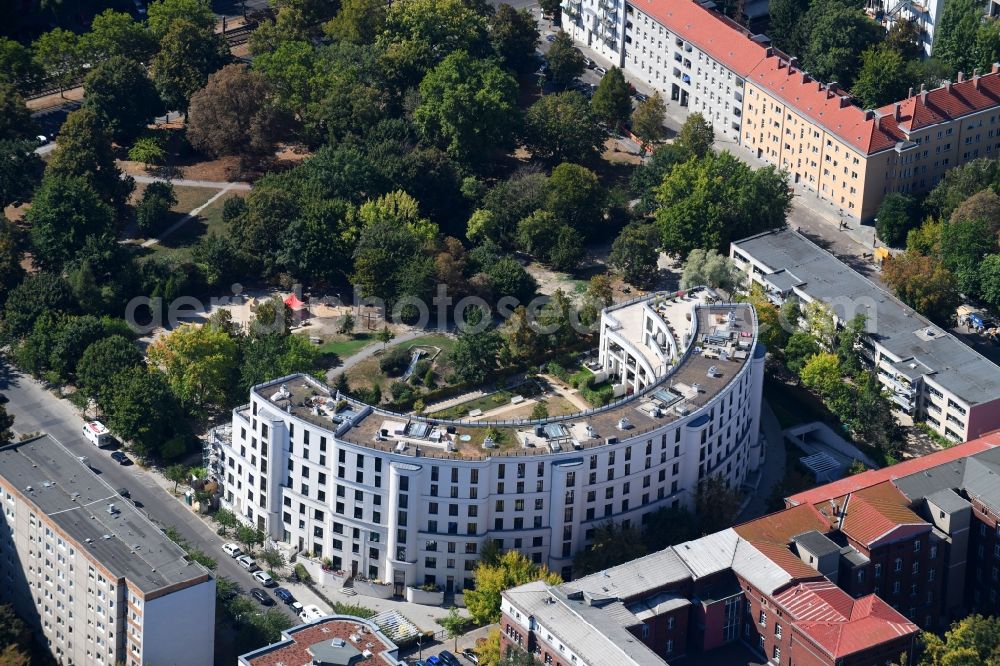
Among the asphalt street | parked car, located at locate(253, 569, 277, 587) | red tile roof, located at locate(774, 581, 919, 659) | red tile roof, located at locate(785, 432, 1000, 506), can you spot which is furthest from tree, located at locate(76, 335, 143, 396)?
red tile roof, located at locate(774, 581, 919, 659)

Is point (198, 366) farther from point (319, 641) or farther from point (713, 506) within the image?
point (713, 506)

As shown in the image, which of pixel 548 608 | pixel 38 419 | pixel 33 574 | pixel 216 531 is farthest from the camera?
pixel 38 419

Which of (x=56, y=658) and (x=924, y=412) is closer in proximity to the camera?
(x=56, y=658)

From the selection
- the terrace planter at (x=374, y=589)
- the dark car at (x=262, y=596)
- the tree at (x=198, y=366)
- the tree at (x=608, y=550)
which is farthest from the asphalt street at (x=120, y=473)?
the tree at (x=608, y=550)

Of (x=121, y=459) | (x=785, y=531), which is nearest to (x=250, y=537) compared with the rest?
(x=121, y=459)

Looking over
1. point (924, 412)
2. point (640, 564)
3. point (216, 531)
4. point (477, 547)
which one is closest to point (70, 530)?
point (216, 531)

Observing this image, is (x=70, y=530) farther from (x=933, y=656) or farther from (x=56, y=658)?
(x=933, y=656)

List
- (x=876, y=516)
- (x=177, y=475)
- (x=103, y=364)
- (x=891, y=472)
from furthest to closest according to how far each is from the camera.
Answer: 1. (x=103, y=364)
2. (x=177, y=475)
3. (x=891, y=472)
4. (x=876, y=516)
